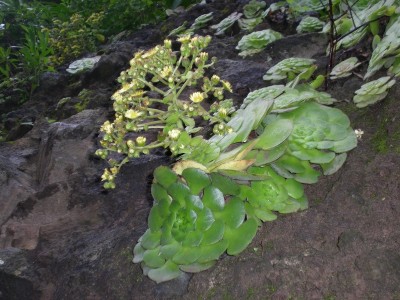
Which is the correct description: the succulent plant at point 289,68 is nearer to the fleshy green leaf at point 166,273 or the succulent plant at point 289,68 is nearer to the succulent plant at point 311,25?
the succulent plant at point 311,25

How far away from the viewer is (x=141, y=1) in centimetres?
576

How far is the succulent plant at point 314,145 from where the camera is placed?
1485 millimetres

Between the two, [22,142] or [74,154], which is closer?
[74,154]

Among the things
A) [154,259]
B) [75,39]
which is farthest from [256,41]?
[75,39]

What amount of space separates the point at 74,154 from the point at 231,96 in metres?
1.05

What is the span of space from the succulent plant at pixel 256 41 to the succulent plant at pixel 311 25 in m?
0.17

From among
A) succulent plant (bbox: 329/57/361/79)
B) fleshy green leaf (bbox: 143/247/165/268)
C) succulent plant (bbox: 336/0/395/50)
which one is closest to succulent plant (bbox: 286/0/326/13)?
succulent plant (bbox: 336/0/395/50)

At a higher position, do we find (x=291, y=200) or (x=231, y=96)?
(x=291, y=200)

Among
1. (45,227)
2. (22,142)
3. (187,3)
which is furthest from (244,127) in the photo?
(187,3)

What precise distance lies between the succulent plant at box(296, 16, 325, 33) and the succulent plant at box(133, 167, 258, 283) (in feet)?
5.99

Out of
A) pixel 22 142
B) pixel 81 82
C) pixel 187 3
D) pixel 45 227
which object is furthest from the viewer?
pixel 187 3

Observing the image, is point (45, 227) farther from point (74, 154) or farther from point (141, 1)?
point (141, 1)

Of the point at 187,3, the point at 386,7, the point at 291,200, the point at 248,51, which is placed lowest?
the point at 187,3

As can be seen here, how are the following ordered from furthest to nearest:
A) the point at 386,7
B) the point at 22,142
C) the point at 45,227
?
the point at 22,142, the point at 45,227, the point at 386,7
